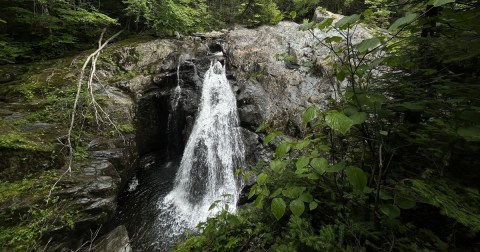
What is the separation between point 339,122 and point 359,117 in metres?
0.16

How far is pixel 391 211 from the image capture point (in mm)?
1386

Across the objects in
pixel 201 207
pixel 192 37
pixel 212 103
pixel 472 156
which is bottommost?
pixel 201 207

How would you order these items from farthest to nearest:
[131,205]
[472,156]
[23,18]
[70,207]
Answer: [23,18] → [131,205] → [70,207] → [472,156]

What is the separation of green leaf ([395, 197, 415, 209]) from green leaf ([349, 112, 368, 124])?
55 cm

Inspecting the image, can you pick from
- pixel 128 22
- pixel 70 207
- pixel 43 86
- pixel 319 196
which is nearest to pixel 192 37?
pixel 128 22

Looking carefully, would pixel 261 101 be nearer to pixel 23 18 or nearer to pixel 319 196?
pixel 319 196

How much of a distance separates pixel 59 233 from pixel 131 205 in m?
2.82

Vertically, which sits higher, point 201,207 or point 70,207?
point 70,207

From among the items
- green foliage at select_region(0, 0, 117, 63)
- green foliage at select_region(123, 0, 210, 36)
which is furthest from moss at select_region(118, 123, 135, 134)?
green foliage at select_region(123, 0, 210, 36)

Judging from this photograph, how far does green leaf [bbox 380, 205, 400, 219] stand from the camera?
136cm

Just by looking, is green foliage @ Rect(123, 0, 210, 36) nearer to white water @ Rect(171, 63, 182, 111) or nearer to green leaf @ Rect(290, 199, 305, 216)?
white water @ Rect(171, 63, 182, 111)

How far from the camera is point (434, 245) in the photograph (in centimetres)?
141

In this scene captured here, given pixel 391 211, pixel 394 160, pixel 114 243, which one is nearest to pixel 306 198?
pixel 391 211

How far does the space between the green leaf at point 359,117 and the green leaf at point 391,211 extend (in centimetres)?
56
